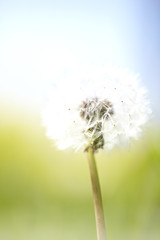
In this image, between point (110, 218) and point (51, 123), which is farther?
point (110, 218)

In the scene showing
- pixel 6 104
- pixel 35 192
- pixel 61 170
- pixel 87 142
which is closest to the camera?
pixel 87 142

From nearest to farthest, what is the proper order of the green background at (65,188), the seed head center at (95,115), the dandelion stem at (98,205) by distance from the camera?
the dandelion stem at (98,205) → the seed head center at (95,115) → the green background at (65,188)

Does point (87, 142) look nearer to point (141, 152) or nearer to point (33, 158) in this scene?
point (141, 152)

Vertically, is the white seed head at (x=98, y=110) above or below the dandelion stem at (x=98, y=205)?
above

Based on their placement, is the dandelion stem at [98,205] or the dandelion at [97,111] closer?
the dandelion stem at [98,205]

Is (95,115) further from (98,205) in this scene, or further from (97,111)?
(98,205)

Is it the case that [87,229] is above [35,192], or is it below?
below

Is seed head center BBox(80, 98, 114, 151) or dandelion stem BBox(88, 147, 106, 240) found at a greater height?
seed head center BBox(80, 98, 114, 151)

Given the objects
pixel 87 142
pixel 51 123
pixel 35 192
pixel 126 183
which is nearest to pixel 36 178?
pixel 35 192
